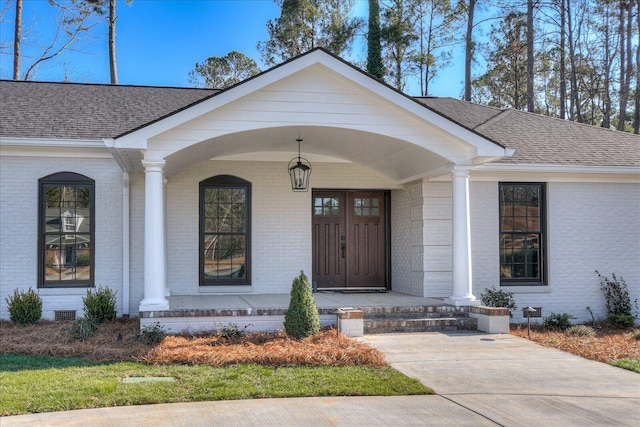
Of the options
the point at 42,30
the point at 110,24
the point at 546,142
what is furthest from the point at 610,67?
the point at 42,30

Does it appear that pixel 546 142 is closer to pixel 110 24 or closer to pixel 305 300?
pixel 305 300

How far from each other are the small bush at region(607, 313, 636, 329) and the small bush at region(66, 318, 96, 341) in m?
10.0

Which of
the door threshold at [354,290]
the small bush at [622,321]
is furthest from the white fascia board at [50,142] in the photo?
the small bush at [622,321]

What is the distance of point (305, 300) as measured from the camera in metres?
9.51

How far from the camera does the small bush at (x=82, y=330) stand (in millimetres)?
9758

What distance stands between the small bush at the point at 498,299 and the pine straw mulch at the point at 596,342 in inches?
19.4

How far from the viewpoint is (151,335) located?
9.48 m

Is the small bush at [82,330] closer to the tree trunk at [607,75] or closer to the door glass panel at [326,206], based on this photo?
the door glass panel at [326,206]

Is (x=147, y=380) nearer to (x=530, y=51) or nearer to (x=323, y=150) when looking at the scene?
(x=323, y=150)

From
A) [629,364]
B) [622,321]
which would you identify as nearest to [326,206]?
[622,321]

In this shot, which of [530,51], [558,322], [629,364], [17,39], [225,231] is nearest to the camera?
[629,364]

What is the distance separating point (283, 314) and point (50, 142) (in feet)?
17.7

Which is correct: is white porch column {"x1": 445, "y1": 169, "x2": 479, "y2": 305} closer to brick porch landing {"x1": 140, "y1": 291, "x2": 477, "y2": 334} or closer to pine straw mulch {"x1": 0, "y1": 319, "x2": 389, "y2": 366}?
brick porch landing {"x1": 140, "y1": 291, "x2": 477, "y2": 334}

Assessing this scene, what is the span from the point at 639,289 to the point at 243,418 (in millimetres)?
10824
